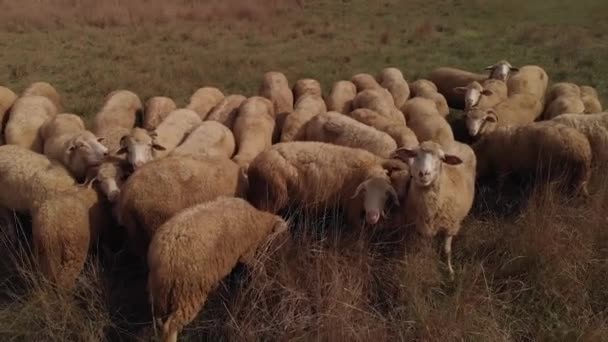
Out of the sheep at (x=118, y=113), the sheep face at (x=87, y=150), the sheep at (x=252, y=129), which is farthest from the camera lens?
the sheep at (x=118, y=113)

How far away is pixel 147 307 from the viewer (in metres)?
4.45

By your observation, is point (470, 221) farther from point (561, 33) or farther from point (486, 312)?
point (561, 33)

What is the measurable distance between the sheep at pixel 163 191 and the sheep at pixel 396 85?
182 inches

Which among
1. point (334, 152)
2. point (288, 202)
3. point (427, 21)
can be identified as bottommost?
point (427, 21)

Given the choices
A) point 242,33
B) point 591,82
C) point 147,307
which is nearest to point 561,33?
point 591,82

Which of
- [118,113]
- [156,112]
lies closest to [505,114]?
[156,112]

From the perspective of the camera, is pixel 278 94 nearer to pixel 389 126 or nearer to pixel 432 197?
pixel 389 126

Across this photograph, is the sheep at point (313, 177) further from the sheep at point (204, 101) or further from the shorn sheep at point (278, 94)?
the sheep at point (204, 101)

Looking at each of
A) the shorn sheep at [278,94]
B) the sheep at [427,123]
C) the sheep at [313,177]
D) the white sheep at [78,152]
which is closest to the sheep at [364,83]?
the shorn sheep at [278,94]

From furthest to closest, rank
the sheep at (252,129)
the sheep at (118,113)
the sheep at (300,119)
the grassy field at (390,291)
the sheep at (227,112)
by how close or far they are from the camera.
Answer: the sheep at (227,112) < the sheep at (118,113) < the sheep at (300,119) < the sheep at (252,129) < the grassy field at (390,291)

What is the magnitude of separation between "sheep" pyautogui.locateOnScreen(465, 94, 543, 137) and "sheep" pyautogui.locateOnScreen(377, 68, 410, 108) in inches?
61.4

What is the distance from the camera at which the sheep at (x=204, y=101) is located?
28.4 feet

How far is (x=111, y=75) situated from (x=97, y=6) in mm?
9238

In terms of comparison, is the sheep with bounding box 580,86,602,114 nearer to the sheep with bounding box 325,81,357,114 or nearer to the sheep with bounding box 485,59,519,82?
the sheep with bounding box 485,59,519,82
